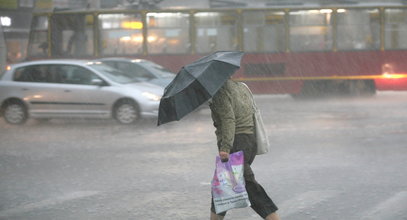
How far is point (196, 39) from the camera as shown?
68.0 feet

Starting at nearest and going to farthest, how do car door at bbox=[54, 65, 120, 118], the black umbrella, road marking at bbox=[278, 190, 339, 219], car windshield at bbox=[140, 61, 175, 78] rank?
1. the black umbrella
2. road marking at bbox=[278, 190, 339, 219]
3. car door at bbox=[54, 65, 120, 118]
4. car windshield at bbox=[140, 61, 175, 78]

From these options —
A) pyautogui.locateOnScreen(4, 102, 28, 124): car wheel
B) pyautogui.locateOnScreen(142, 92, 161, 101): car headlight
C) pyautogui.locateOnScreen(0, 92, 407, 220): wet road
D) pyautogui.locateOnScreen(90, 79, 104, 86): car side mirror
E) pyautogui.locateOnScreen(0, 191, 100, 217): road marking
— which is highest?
pyautogui.locateOnScreen(90, 79, 104, 86): car side mirror

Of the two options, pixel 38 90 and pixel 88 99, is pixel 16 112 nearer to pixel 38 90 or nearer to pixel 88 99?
pixel 38 90

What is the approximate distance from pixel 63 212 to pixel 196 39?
14.5m

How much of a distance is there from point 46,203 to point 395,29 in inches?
625

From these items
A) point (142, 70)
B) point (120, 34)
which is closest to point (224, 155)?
point (142, 70)

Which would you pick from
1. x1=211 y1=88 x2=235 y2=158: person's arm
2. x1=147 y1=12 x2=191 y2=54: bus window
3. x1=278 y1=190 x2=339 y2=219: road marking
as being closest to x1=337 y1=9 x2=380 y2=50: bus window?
x1=147 y1=12 x2=191 y2=54: bus window

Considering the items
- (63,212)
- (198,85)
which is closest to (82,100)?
(63,212)

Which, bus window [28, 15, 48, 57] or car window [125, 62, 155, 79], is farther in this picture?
bus window [28, 15, 48, 57]

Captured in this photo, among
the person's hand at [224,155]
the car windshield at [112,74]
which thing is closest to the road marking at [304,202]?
the person's hand at [224,155]

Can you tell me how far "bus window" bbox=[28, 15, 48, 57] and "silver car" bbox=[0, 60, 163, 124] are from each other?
5.96 m

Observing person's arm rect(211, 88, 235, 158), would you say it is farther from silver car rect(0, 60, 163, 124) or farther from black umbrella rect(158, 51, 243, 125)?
silver car rect(0, 60, 163, 124)

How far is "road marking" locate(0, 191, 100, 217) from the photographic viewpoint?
6.65 m

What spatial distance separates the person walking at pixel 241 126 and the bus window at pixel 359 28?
1583 cm
